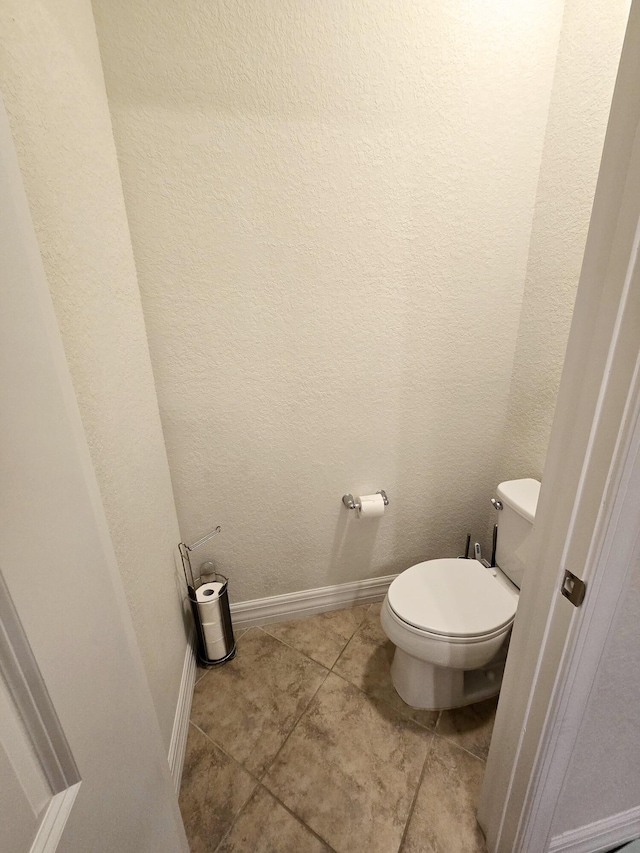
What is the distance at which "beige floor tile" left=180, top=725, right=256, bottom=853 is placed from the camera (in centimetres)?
103

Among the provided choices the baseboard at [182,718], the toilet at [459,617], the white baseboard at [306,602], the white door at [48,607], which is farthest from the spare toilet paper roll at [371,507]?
the white door at [48,607]

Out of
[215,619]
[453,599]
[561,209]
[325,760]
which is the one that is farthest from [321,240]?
[325,760]

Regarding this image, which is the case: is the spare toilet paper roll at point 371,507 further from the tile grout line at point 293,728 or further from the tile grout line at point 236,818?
the tile grout line at point 236,818

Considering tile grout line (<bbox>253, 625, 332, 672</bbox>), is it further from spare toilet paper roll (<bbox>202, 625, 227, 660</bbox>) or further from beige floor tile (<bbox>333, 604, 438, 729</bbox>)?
spare toilet paper roll (<bbox>202, 625, 227, 660</bbox>)

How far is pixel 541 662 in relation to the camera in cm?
71

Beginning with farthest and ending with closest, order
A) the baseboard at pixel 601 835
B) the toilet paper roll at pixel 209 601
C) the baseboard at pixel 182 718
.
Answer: the toilet paper roll at pixel 209 601 < the baseboard at pixel 182 718 < the baseboard at pixel 601 835

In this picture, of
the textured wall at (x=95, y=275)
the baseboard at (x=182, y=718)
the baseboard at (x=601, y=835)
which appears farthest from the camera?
the baseboard at (x=182, y=718)

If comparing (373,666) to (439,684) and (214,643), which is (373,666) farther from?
(214,643)

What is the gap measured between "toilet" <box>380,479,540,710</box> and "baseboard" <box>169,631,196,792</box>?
0.73 meters

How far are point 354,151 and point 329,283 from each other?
41 centimetres

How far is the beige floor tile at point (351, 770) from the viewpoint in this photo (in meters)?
1.04

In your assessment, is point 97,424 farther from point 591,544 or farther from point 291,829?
point 291,829

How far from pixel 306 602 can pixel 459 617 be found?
757mm

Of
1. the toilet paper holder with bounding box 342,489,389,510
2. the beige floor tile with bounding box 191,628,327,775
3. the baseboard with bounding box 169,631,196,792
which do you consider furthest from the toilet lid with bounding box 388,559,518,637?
the baseboard with bounding box 169,631,196,792
